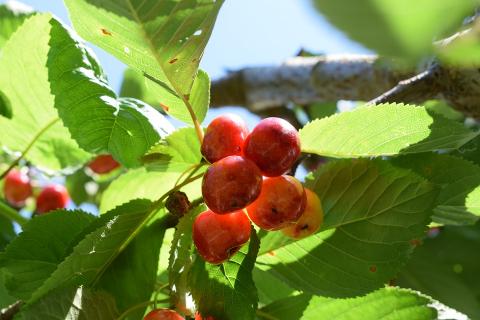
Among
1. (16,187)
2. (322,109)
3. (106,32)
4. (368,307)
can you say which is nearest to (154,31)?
(106,32)

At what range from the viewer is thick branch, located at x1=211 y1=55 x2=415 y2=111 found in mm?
2303

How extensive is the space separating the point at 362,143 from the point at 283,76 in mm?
1709

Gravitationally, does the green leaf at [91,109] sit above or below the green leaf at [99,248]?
above

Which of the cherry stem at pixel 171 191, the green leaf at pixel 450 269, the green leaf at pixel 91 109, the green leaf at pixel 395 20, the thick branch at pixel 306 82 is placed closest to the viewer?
the green leaf at pixel 395 20

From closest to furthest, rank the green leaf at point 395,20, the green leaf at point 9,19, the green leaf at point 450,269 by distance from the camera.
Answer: the green leaf at point 395,20 < the green leaf at point 9,19 < the green leaf at point 450,269

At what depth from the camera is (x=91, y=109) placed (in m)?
1.29

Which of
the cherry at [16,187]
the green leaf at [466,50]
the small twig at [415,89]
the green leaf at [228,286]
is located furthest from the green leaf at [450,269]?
the green leaf at [466,50]

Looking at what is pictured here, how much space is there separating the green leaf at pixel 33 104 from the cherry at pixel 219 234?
86 cm

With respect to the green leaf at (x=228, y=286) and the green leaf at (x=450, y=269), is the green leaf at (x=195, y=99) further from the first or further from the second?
the green leaf at (x=450, y=269)

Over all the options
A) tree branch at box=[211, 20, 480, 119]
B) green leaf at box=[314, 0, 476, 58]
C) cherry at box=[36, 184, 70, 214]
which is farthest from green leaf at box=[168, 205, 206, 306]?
cherry at box=[36, 184, 70, 214]

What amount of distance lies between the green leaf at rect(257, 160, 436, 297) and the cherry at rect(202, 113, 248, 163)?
0.29 meters

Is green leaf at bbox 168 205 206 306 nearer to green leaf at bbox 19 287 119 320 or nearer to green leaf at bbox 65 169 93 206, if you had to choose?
green leaf at bbox 19 287 119 320

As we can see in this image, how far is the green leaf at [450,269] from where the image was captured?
8.11 feet

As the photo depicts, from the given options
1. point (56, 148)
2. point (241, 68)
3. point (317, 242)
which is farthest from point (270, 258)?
point (241, 68)
